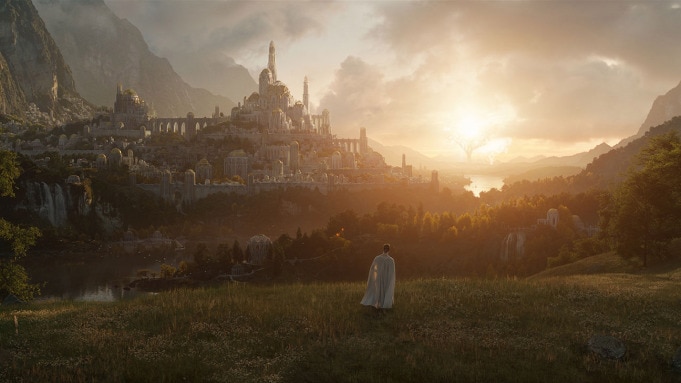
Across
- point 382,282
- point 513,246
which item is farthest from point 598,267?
point 513,246

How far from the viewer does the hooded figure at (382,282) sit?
17.4 m

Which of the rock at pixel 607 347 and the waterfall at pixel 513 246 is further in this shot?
the waterfall at pixel 513 246

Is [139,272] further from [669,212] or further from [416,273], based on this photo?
[669,212]

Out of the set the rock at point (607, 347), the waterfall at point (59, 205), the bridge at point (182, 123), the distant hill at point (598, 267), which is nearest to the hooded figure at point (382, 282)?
the rock at point (607, 347)

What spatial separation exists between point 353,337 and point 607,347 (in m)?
6.59

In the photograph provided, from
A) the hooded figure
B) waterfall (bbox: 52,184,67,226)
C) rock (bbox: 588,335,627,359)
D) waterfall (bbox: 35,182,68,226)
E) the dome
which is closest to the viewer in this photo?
rock (bbox: 588,335,627,359)

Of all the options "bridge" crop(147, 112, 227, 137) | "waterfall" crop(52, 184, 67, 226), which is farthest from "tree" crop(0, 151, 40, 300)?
"bridge" crop(147, 112, 227, 137)

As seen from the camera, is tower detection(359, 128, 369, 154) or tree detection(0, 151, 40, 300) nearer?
tree detection(0, 151, 40, 300)

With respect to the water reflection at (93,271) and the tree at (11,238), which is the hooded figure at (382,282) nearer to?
the tree at (11,238)

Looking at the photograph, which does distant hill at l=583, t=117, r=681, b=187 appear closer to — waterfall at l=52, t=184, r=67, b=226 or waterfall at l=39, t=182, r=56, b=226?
waterfall at l=52, t=184, r=67, b=226

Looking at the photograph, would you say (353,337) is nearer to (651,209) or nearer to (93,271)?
(651,209)

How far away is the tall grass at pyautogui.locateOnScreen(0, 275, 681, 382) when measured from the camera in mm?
13023

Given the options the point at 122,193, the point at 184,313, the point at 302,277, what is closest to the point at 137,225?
the point at 122,193

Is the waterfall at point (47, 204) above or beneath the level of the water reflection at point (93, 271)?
above
